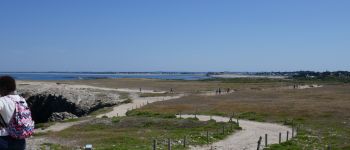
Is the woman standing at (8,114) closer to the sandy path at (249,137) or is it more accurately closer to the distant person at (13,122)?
the distant person at (13,122)

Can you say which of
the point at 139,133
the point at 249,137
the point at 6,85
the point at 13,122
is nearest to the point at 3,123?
the point at 13,122

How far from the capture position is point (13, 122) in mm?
9164

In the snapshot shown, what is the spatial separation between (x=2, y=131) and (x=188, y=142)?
28.0 metres

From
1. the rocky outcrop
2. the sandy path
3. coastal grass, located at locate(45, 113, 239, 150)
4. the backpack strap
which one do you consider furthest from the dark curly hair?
the rocky outcrop

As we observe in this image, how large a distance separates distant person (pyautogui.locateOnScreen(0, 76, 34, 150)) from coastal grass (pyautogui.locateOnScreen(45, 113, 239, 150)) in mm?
22069

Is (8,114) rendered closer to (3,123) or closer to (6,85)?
(3,123)

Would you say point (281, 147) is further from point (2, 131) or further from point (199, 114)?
point (199, 114)

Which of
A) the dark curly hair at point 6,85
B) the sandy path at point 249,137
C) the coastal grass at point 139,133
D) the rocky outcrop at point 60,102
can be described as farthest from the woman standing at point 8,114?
the rocky outcrop at point 60,102

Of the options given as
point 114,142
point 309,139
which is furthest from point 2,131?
point 309,139

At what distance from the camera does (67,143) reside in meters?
36.9

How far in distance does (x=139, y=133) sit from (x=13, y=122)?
117 feet

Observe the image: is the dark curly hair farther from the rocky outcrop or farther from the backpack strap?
the rocky outcrop

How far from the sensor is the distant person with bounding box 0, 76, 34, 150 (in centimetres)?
912

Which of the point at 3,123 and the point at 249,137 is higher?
the point at 3,123
